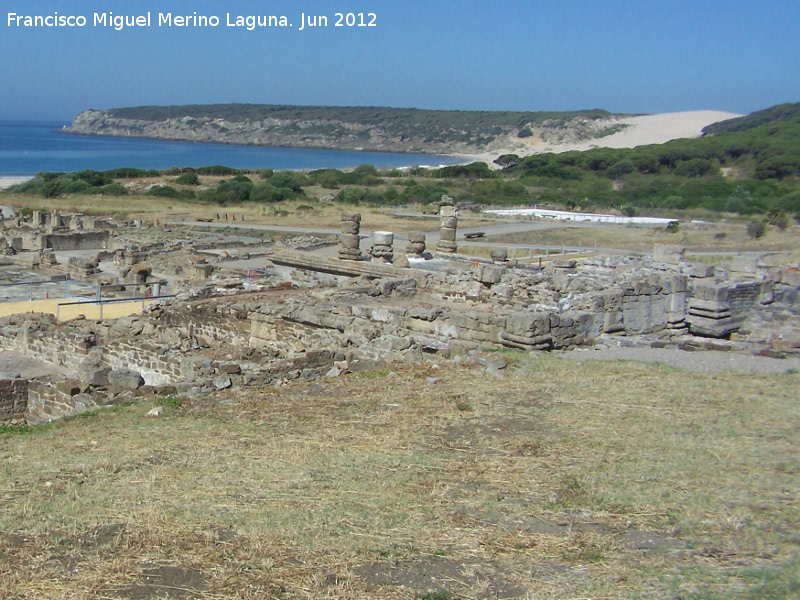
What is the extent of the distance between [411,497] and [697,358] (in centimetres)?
688

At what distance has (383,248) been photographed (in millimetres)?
21609

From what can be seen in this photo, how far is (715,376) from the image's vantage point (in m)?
9.65

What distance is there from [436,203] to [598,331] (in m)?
42.9

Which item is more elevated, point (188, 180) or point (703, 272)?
point (188, 180)

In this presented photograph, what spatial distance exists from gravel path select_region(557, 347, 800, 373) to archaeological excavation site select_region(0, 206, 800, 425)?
384 mm

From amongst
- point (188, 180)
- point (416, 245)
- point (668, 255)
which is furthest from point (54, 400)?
point (188, 180)

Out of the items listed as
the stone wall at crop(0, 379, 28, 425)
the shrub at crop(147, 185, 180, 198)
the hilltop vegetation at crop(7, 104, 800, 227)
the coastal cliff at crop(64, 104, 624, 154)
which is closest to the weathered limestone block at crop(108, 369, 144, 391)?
the stone wall at crop(0, 379, 28, 425)

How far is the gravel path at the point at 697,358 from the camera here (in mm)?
10547

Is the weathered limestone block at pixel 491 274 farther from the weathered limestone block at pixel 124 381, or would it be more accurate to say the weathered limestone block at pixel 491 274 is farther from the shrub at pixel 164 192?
the shrub at pixel 164 192

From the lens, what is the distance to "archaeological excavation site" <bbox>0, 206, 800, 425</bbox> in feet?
33.1

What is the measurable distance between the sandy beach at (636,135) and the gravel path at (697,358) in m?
109

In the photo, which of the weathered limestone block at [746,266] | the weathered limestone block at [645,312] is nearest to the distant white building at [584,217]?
the weathered limestone block at [746,266]

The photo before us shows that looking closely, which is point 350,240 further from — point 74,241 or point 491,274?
point 74,241

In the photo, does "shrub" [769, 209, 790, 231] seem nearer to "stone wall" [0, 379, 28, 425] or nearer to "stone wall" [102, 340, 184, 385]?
"stone wall" [102, 340, 184, 385]
